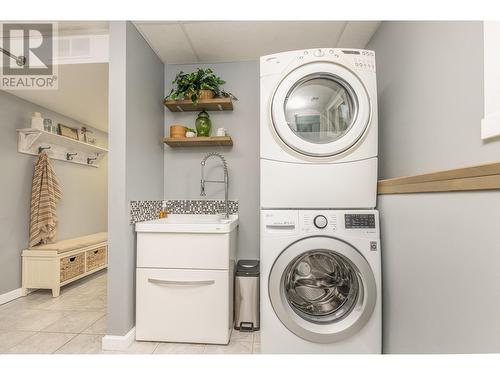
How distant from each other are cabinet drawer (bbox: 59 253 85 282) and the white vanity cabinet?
1.65 meters

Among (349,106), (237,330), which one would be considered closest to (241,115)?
(349,106)

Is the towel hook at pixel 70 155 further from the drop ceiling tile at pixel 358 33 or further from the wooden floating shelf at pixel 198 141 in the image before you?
the drop ceiling tile at pixel 358 33

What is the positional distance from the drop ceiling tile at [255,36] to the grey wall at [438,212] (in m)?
0.51

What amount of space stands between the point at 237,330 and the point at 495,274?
166 centimetres

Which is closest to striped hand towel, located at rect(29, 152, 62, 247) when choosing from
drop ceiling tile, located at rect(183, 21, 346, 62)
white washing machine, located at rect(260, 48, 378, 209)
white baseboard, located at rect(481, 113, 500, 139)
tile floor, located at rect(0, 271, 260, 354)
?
tile floor, located at rect(0, 271, 260, 354)

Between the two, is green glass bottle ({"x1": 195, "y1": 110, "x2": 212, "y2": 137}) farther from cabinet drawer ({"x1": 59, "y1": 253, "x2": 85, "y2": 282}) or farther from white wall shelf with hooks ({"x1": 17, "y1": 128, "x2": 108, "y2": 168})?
cabinet drawer ({"x1": 59, "y1": 253, "x2": 85, "y2": 282})

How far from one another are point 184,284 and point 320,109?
139cm

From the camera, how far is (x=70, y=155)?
3484mm

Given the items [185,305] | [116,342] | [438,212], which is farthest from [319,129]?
[116,342]

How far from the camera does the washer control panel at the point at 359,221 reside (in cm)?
143

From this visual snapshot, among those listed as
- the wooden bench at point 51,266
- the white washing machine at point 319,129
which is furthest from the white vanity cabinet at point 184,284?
the wooden bench at point 51,266

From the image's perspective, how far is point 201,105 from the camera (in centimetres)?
229

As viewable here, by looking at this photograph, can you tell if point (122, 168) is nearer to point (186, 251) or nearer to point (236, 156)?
point (186, 251)

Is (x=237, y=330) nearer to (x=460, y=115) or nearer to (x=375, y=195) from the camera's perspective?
(x=375, y=195)
